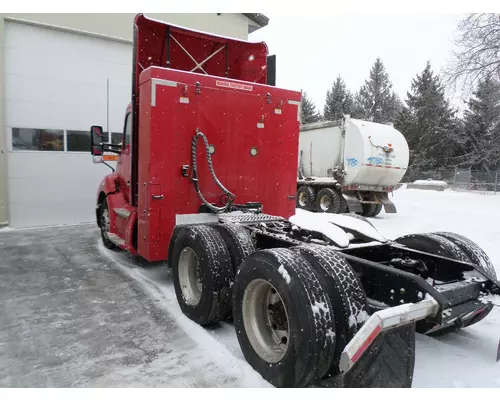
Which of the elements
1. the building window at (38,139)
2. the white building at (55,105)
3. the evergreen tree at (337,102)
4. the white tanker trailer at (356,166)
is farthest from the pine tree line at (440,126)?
the building window at (38,139)

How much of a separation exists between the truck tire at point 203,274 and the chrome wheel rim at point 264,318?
2.00 ft

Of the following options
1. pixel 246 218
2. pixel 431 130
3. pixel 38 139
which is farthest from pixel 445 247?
pixel 431 130

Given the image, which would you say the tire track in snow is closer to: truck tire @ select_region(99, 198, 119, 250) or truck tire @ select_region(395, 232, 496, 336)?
truck tire @ select_region(99, 198, 119, 250)

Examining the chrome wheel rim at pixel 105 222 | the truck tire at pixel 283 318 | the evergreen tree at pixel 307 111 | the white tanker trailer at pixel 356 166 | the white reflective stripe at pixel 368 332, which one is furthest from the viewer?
the evergreen tree at pixel 307 111

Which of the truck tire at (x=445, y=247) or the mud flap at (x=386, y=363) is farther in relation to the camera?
the truck tire at (x=445, y=247)

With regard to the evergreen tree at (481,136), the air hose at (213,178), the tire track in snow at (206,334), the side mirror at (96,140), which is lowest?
the tire track in snow at (206,334)

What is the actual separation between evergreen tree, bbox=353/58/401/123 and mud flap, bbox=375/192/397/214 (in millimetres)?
42478

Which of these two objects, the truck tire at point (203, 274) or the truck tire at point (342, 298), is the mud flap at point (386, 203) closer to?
the truck tire at point (203, 274)

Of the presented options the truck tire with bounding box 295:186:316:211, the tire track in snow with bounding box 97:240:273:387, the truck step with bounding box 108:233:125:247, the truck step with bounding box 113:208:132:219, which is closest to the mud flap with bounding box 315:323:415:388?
the tire track in snow with bounding box 97:240:273:387

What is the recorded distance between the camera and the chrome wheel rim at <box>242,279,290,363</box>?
302cm

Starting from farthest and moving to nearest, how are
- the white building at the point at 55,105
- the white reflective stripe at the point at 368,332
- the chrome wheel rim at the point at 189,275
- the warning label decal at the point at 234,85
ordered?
the white building at the point at 55,105
the warning label decal at the point at 234,85
the chrome wheel rim at the point at 189,275
the white reflective stripe at the point at 368,332

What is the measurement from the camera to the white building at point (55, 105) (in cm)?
1015

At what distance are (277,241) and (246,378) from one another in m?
1.33

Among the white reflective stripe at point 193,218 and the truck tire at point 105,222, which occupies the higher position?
the white reflective stripe at point 193,218
